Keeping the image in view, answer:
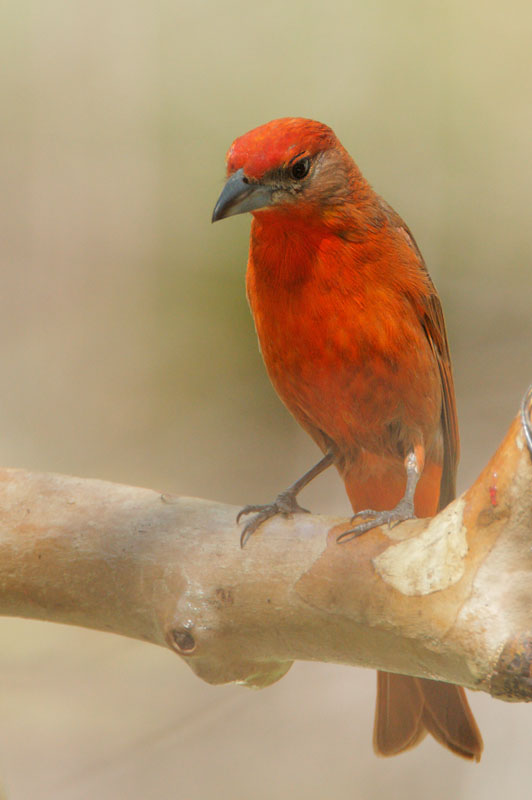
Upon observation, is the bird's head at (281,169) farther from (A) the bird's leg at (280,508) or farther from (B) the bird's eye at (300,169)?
(A) the bird's leg at (280,508)

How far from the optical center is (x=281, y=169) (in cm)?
164

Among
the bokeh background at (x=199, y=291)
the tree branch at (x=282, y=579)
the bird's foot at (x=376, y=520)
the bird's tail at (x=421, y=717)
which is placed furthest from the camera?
the bokeh background at (x=199, y=291)

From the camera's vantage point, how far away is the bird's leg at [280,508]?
1.60 meters

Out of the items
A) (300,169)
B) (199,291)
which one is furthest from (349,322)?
(199,291)

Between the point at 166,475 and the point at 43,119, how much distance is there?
1415 millimetres

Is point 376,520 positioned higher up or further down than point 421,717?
higher up

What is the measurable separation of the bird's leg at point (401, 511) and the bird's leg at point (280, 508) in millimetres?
146

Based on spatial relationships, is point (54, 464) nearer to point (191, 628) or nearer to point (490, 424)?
point (490, 424)

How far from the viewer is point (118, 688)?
305cm

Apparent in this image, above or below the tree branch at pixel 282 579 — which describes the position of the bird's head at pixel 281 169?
above

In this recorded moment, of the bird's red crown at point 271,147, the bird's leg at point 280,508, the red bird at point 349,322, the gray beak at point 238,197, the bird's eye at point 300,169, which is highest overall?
the bird's red crown at point 271,147

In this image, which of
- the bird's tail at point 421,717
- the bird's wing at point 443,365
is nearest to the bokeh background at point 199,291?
the bird's wing at point 443,365

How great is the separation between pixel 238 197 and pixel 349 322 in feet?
1.13

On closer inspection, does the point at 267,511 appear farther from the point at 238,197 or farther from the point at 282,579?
the point at 238,197
